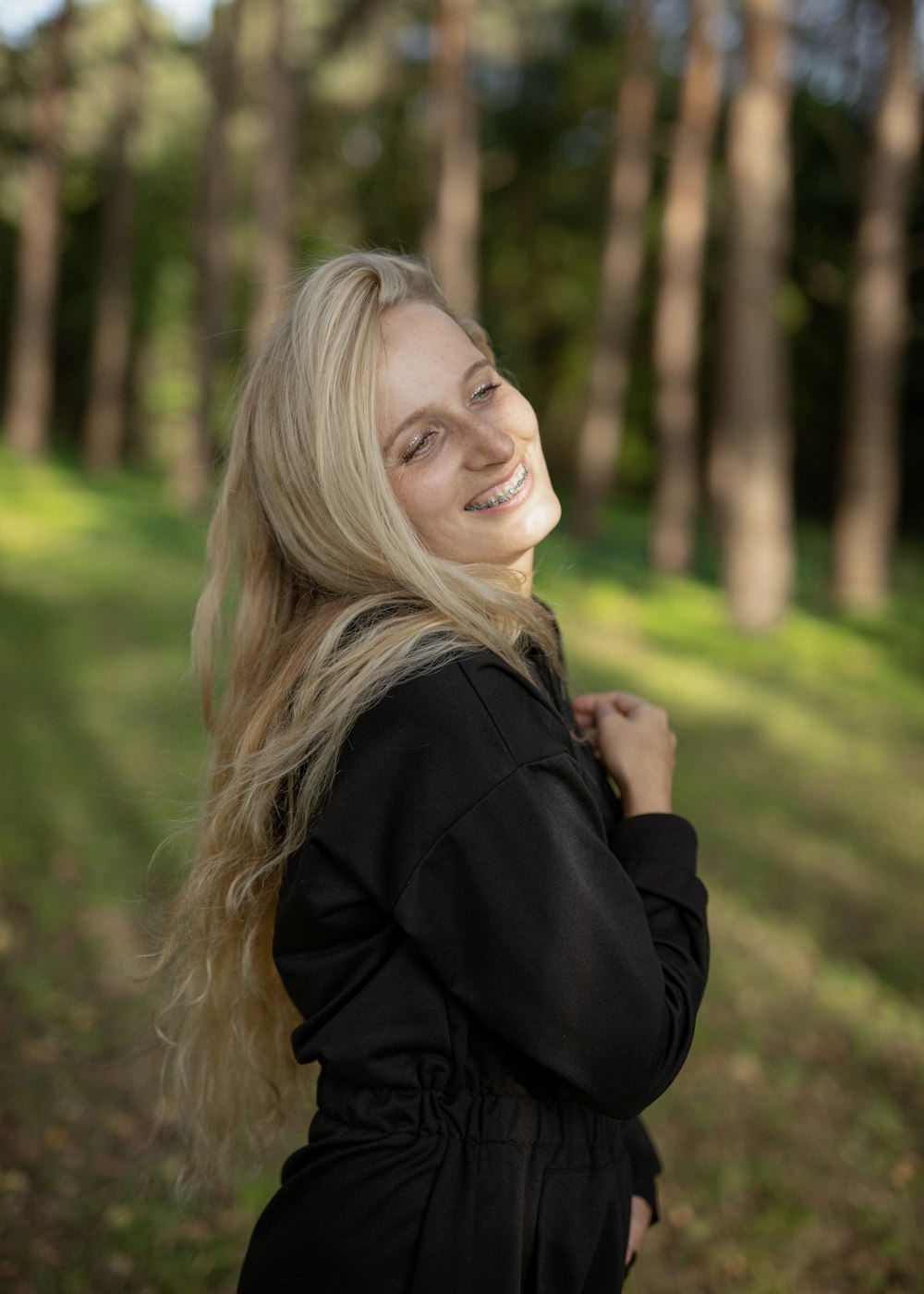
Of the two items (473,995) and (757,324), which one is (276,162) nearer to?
(757,324)

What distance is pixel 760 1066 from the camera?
181 inches

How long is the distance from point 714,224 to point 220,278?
33.6 ft

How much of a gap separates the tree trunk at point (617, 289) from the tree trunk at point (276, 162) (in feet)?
14.7

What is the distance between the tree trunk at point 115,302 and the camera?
78.3 feet

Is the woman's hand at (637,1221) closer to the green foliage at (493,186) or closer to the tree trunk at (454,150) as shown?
the tree trunk at (454,150)

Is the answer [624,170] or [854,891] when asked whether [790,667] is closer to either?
[854,891]

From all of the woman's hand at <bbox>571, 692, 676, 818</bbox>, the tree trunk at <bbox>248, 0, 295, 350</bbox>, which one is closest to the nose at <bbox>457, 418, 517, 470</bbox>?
the woman's hand at <bbox>571, 692, 676, 818</bbox>

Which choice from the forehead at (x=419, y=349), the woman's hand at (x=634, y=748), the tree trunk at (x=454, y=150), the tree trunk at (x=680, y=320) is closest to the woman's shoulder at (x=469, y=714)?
the woman's hand at (x=634, y=748)

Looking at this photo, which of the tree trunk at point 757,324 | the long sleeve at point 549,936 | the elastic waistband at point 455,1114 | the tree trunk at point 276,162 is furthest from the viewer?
the tree trunk at point 276,162

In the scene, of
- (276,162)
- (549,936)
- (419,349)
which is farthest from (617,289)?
(549,936)

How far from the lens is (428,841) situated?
1.54 m

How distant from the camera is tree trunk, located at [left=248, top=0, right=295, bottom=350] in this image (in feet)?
50.2

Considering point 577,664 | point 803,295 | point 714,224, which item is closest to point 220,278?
point 714,224

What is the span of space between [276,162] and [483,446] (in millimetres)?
15352
